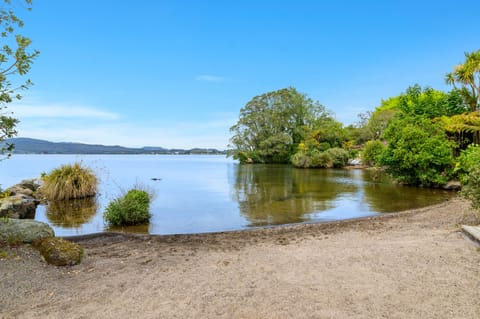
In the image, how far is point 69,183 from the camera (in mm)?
13508

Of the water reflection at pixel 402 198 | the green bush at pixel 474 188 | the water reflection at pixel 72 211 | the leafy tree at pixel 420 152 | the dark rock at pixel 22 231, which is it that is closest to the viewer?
the dark rock at pixel 22 231

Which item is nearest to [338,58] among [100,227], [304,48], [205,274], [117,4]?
[304,48]

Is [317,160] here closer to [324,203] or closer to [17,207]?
[324,203]

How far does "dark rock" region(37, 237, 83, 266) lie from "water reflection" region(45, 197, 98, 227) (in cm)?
476

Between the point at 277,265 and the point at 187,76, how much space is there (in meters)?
25.2

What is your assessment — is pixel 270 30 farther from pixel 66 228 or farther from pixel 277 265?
pixel 277 265

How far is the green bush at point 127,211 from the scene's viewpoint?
8812 millimetres

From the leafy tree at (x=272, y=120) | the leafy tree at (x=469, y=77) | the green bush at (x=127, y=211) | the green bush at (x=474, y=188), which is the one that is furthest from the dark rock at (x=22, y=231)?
the leafy tree at (x=272, y=120)

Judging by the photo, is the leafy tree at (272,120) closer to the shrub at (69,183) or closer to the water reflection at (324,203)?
the water reflection at (324,203)

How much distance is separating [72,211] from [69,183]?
9.59 ft

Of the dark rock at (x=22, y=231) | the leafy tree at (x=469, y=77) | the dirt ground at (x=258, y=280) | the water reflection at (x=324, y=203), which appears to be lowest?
the water reflection at (x=324, y=203)

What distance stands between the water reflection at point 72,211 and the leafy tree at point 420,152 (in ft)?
52.9

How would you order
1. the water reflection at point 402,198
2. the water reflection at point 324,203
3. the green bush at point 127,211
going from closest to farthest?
the green bush at point 127,211, the water reflection at point 324,203, the water reflection at point 402,198

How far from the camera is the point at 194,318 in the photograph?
287 centimetres
